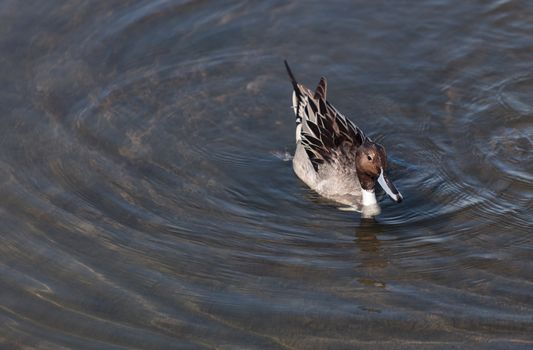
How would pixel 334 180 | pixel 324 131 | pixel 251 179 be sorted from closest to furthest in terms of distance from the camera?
pixel 251 179, pixel 334 180, pixel 324 131

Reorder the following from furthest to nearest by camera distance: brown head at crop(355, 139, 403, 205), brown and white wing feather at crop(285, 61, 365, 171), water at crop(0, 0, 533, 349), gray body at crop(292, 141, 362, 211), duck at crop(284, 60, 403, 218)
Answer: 1. brown and white wing feather at crop(285, 61, 365, 171)
2. gray body at crop(292, 141, 362, 211)
3. duck at crop(284, 60, 403, 218)
4. brown head at crop(355, 139, 403, 205)
5. water at crop(0, 0, 533, 349)

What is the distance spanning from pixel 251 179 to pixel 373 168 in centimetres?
129

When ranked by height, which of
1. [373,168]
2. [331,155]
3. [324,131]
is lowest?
[373,168]

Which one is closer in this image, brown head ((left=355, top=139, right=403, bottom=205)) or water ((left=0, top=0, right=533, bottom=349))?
water ((left=0, top=0, right=533, bottom=349))

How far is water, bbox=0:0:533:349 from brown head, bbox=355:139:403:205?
0.32 metres

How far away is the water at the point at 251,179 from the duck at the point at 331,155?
0.76 ft

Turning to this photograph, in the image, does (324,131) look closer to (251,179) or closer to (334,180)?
(334,180)

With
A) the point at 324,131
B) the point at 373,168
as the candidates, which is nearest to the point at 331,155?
the point at 324,131

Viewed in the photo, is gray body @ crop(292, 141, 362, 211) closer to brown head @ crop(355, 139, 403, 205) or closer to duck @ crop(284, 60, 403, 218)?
duck @ crop(284, 60, 403, 218)

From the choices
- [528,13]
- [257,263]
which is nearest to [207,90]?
[257,263]

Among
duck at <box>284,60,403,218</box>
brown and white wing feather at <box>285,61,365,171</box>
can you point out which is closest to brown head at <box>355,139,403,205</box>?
duck at <box>284,60,403,218</box>

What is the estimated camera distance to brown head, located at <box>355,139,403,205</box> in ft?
30.5

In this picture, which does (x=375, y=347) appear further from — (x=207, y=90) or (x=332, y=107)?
(x=207, y=90)

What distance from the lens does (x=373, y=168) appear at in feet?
31.2
